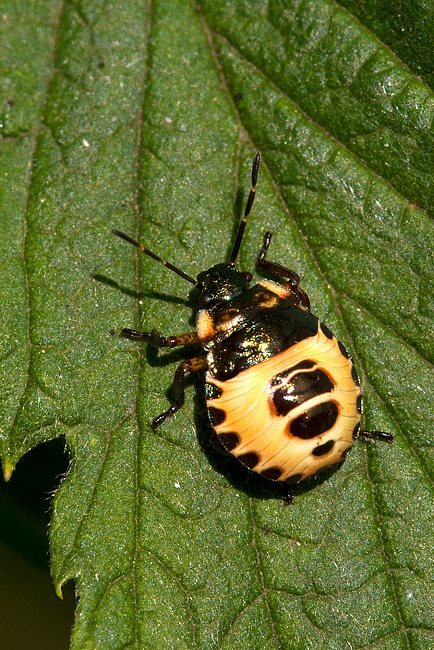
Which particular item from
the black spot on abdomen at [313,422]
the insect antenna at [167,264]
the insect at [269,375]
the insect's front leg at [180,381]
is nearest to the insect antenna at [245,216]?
the insect at [269,375]

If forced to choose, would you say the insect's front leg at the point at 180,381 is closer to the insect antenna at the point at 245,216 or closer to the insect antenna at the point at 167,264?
the insect antenna at the point at 167,264

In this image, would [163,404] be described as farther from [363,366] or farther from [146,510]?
[363,366]

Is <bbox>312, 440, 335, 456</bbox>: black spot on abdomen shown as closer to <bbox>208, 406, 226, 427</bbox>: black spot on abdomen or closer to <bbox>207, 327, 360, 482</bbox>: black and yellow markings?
<bbox>207, 327, 360, 482</bbox>: black and yellow markings

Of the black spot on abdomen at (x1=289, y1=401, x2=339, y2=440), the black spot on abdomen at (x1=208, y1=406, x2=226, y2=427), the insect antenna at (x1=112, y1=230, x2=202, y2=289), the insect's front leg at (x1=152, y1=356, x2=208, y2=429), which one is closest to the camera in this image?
the black spot on abdomen at (x1=289, y1=401, x2=339, y2=440)

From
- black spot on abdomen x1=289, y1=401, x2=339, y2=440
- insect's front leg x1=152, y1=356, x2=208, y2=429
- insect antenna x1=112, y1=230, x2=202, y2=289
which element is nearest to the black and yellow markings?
black spot on abdomen x1=289, y1=401, x2=339, y2=440

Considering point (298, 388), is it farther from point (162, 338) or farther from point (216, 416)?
point (162, 338)

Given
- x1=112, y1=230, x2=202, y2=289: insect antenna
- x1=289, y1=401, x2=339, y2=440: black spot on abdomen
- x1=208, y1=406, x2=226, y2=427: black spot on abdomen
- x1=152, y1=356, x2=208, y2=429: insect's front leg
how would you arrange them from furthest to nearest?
x1=112, y1=230, x2=202, y2=289: insect antenna < x1=152, y1=356, x2=208, y2=429: insect's front leg < x1=208, y1=406, x2=226, y2=427: black spot on abdomen < x1=289, y1=401, x2=339, y2=440: black spot on abdomen

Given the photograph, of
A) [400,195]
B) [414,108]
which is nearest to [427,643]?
[400,195]
